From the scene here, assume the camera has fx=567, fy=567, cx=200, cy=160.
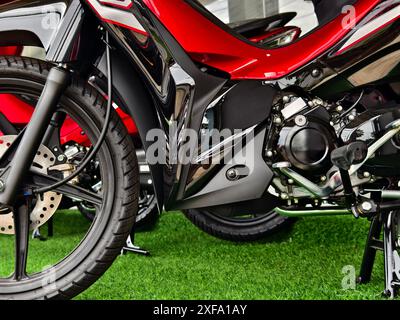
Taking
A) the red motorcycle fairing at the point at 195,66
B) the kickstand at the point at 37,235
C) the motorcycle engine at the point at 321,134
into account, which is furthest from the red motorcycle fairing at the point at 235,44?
the kickstand at the point at 37,235

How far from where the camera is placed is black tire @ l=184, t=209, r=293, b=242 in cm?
254

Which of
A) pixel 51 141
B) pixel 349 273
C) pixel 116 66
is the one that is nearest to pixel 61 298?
pixel 51 141

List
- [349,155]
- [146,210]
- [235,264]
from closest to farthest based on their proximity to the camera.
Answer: [349,155] → [235,264] → [146,210]

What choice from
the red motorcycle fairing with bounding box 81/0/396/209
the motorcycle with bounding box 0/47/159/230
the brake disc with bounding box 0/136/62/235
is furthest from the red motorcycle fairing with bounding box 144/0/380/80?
the motorcycle with bounding box 0/47/159/230

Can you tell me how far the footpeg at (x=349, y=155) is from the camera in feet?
4.65

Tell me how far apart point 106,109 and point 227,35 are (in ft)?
1.26

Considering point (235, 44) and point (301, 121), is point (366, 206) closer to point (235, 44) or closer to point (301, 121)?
point (301, 121)

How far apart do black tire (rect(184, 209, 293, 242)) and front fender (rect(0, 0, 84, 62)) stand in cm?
124

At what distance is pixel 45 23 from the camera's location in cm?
153

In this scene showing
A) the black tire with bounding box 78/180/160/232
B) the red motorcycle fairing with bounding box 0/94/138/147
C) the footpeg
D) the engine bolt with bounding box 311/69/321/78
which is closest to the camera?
→ the footpeg

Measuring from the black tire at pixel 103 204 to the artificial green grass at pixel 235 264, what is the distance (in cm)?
29

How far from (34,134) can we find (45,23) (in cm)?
31

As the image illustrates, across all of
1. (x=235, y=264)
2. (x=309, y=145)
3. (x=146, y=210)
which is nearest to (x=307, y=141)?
(x=309, y=145)

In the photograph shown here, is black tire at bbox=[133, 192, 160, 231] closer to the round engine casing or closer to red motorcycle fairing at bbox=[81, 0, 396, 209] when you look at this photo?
red motorcycle fairing at bbox=[81, 0, 396, 209]
